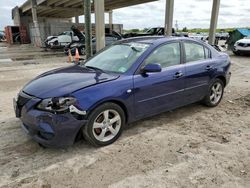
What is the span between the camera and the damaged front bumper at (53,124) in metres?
3.00

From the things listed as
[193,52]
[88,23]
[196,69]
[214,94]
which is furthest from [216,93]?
[88,23]

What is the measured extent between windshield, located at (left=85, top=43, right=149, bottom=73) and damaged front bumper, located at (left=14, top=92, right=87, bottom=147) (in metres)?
1.10

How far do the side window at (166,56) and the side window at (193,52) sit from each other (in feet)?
0.82

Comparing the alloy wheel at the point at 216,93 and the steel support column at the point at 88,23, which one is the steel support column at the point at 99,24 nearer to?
the steel support column at the point at 88,23

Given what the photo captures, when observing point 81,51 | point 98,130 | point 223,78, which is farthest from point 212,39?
point 98,130

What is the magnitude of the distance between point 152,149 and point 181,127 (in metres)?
0.99

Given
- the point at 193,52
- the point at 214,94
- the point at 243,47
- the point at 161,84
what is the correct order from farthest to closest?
the point at 243,47, the point at 214,94, the point at 193,52, the point at 161,84

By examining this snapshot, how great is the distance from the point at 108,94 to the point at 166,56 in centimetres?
147

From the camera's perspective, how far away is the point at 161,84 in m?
3.95

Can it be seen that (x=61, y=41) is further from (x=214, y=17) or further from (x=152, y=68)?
(x=152, y=68)

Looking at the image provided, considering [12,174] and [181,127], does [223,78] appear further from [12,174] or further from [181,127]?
[12,174]

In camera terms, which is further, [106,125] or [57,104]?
[106,125]

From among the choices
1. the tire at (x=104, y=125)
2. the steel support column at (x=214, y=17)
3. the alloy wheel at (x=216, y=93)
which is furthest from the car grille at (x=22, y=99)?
the steel support column at (x=214, y=17)

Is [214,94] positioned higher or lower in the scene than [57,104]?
lower
